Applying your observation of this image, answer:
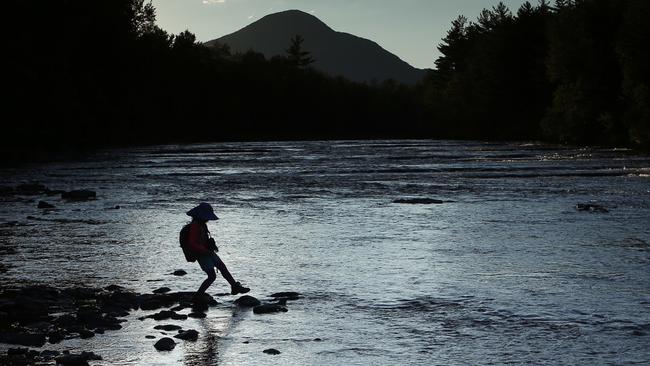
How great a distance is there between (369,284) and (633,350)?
621cm

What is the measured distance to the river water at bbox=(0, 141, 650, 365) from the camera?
1233cm

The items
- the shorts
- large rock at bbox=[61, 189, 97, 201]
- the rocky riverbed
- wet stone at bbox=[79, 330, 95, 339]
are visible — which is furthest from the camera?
Result: large rock at bbox=[61, 189, 97, 201]

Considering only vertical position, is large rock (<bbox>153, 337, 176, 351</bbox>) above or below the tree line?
below

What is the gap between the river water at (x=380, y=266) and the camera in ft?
40.4

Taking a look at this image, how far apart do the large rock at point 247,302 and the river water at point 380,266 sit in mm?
194

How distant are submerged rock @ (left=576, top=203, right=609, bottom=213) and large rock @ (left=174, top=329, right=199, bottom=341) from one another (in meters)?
20.6

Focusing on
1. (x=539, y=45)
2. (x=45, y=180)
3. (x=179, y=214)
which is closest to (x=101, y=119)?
(x=45, y=180)

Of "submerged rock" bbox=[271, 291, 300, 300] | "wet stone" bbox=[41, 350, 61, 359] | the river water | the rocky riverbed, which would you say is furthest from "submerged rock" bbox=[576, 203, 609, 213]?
"wet stone" bbox=[41, 350, 61, 359]

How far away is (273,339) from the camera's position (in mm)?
12805

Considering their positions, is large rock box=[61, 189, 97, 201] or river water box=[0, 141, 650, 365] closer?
river water box=[0, 141, 650, 365]

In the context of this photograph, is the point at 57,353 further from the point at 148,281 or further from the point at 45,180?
the point at 45,180

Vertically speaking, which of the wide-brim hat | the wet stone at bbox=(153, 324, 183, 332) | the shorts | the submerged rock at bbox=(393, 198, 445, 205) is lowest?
the submerged rock at bbox=(393, 198, 445, 205)

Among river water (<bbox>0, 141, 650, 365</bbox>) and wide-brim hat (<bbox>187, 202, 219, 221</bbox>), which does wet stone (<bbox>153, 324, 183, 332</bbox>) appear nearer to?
river water (<bbox>0, 141, 650, 365</bbox>)

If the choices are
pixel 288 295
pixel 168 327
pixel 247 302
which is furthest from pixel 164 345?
pixel 288 295
